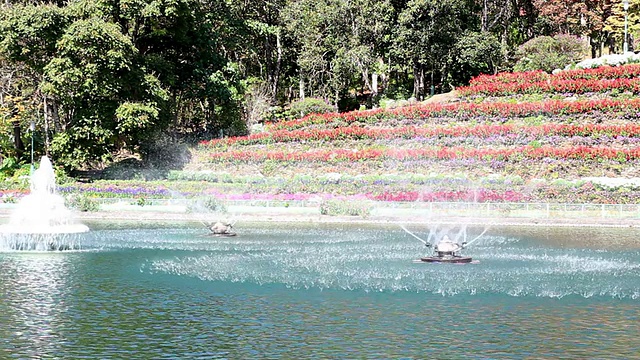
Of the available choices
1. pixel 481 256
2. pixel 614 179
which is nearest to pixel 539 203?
pixel 614 179

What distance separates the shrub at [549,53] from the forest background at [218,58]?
6.4 inches

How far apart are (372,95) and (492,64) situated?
10.8 metres

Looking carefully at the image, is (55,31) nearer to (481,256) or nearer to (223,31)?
(223,31)

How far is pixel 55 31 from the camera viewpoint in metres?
52.4

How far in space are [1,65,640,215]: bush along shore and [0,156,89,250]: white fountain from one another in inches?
375

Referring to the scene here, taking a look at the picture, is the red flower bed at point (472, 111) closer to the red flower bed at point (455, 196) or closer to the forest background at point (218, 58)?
the forest background at point (218, 58)

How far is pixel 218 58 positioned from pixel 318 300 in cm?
4522

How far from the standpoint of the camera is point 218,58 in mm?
63219

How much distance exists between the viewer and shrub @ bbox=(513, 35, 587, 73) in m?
67.1

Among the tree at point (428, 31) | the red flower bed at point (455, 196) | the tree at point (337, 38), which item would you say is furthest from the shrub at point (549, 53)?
the red flower bed at point (455, 196)

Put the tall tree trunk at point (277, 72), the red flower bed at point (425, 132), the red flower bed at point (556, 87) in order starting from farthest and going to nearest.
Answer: the tall tree trunk at point (277, 72) → the red flower bed at point (556, 87) → the red flower bed at point (425, 132)

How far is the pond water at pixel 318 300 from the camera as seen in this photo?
16.0 meters

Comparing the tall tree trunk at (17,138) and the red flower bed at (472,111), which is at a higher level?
the red flower bed at (472,111)

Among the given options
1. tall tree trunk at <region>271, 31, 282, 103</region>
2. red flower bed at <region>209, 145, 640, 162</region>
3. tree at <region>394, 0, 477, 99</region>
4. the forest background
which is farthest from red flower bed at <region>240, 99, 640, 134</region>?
tall tree trunk at <region>271, 31, 282, 103</region>
